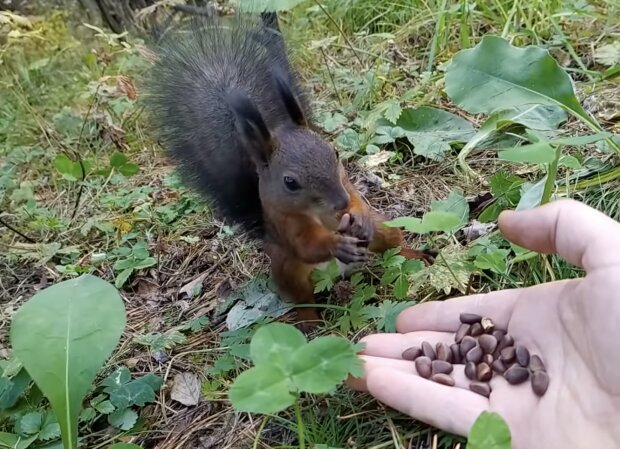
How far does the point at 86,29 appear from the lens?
180 inches

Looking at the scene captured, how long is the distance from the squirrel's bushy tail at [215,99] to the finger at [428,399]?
0.90m

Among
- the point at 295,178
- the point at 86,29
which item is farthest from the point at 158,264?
the point at 86,29

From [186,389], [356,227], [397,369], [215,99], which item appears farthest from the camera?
[215,99]

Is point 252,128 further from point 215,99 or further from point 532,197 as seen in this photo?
point 532,197

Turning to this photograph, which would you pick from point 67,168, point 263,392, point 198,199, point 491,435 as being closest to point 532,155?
point 491,435

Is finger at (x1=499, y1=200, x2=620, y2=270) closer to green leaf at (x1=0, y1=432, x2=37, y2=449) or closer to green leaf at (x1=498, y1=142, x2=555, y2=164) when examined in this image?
green leaf at (x1=498, y1=142, x2=555, y2=164)

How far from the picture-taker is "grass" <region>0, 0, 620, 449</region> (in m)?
1.76

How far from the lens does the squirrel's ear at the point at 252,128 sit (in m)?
1.95

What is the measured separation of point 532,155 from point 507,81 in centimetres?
44

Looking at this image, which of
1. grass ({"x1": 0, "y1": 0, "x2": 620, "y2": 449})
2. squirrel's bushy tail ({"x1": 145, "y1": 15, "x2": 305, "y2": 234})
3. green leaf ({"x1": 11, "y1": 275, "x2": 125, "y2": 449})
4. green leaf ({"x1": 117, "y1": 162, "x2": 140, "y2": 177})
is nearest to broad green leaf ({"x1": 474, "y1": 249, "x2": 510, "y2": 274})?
grass ({"x1": 0, "y1": 0, "x2": 620, "y2": 449})

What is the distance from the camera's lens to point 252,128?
2.03 m

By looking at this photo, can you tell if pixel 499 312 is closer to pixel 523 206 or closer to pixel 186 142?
pixel 523 206

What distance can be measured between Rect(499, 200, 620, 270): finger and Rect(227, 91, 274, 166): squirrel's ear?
75 cm

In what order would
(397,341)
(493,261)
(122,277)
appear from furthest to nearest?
(122,277), (493,261), (397,341)
